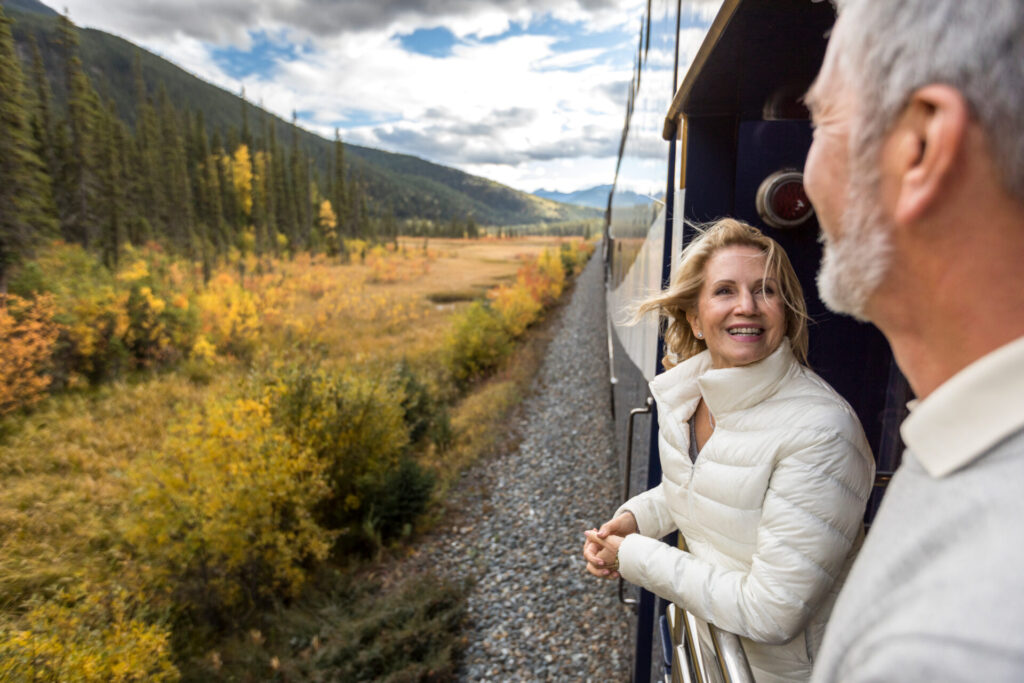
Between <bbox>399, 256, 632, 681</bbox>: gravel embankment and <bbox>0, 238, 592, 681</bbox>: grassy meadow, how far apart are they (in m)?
0.42

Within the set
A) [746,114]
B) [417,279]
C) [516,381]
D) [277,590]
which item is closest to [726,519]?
[746,114]

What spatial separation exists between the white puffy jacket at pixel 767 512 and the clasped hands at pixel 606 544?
27 centimetres

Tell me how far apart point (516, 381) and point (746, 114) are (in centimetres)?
1019

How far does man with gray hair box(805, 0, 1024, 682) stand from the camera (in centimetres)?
51

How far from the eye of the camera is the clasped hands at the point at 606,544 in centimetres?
195

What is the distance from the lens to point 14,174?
6906mm

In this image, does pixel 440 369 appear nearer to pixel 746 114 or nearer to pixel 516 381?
pixel 516 381

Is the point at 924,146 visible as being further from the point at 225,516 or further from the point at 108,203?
the point at 108,203

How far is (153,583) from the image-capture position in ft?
16.8

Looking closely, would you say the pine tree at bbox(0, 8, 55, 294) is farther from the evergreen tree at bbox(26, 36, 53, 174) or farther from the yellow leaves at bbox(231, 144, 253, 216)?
the yellow leaves at bbox(231, 144, 253, 216)

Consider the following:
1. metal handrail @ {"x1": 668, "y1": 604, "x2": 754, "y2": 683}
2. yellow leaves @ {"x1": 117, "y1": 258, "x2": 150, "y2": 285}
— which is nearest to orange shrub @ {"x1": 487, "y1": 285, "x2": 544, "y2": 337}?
yellow leaves @ {"x1": 117, "y1": 258, "x2": 150, "y2": 285}

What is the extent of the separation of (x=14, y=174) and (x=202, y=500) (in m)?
5.36

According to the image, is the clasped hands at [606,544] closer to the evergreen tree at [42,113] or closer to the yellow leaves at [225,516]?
the yellow leaves at [225,516]

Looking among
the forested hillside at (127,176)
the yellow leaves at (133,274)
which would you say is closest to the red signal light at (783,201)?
the forested hillside at (127,176)
